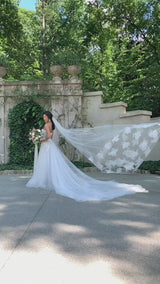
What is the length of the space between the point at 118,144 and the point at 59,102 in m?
4.34

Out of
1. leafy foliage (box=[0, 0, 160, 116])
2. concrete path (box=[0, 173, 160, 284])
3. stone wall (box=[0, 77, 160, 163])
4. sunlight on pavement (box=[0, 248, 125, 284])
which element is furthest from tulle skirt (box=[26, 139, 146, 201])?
leafy foliage (box=[0, 0, 160, 116])

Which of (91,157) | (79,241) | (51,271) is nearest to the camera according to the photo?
(51,271)

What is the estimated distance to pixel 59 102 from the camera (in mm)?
10258

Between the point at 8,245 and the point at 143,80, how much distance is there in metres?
13.8

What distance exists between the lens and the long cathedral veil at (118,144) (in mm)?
6441

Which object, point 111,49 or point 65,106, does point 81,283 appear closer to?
point 65,106

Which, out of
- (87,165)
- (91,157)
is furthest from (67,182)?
(87,165)

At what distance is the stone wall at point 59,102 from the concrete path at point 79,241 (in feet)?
18.2

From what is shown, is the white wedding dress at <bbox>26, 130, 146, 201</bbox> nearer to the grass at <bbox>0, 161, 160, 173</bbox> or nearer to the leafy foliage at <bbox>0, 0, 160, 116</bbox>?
the grass at <bbox>0, 161, 160, 173</bbox>

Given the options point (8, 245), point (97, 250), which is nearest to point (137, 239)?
point (97, 250)

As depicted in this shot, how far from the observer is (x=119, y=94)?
1534 cm

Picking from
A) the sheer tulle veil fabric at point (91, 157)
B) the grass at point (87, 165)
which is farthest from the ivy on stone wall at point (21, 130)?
the sheer tulle veil fabric at point (91, 157)

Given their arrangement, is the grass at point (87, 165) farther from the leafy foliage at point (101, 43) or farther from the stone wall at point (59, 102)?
the leafy foliage at point (101, 43)

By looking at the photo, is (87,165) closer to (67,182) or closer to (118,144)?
(118,144)
